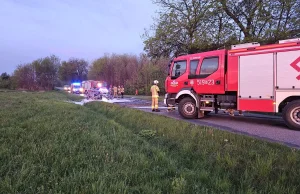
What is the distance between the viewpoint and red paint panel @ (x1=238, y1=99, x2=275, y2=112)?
9219 millimetres

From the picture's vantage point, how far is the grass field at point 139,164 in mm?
3604

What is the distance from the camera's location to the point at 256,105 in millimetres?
9609

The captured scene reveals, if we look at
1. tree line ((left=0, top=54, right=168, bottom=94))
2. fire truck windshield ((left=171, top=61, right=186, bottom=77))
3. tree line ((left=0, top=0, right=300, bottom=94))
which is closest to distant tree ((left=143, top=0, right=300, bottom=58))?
tree line ((left=0, top=0, right=300, bottom=94))

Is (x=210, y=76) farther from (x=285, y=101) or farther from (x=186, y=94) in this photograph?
(x=285, y=101)

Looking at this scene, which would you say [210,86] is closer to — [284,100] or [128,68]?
[284,100]

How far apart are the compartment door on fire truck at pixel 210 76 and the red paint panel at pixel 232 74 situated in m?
0.25

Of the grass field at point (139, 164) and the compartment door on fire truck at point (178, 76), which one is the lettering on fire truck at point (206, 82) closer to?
the compartment door on fire truck at point (178, 76)

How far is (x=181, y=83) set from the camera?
39.5 feet

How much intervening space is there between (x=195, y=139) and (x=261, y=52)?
494 cm

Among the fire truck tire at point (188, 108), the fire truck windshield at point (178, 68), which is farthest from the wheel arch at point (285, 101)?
the fire truck windshield at point (178, 68)

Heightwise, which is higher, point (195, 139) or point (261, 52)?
point (261, 52)

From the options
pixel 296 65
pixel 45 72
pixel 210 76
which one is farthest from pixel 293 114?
pixel 45 72

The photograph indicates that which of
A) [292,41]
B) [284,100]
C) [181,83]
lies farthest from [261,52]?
[181,83]

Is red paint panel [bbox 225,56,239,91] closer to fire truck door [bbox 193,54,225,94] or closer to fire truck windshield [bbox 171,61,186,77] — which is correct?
fire truck door [bbox 193,54,225,94]
